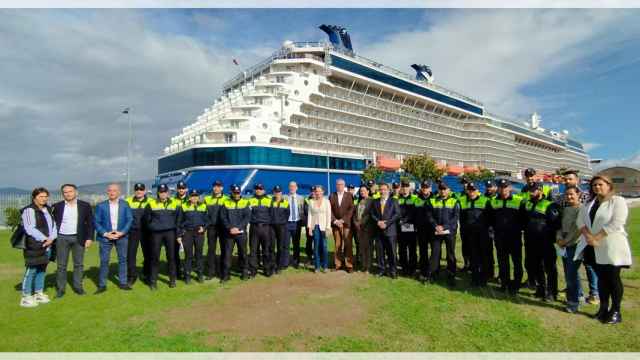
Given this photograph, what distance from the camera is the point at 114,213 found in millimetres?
6824

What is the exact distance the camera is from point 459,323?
4.71m

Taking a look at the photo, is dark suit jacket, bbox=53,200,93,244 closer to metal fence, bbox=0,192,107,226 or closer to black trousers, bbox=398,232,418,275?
black trousers, bbox=398,232,418,275

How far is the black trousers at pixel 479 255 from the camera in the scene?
656 cm

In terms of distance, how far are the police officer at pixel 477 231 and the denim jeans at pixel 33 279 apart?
23.1 ft

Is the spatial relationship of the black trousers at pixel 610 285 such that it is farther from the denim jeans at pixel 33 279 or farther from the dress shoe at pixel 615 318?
the denim jeans at pixel 33 279

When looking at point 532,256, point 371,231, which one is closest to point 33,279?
point 371,231

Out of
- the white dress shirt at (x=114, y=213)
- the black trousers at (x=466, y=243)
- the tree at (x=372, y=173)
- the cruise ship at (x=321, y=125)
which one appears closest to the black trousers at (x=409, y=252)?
the black trousers at (x=466, y=243)

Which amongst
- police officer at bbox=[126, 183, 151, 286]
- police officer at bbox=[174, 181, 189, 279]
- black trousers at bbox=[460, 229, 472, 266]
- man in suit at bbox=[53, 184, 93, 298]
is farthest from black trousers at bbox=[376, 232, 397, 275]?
man in suit at bbox=[53, 184, 93, 298]

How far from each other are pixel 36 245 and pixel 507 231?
7465 millimetres

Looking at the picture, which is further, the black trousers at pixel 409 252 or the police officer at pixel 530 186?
the black trousers at pixel 409 252

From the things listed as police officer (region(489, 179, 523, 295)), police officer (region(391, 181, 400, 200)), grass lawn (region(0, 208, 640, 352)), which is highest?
police officer (region(391, 181, 400, 200))

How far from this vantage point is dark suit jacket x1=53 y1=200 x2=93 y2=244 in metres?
6.42

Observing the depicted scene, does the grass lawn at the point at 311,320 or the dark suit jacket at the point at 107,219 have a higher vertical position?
the dark suit jacket at the point at 107,219

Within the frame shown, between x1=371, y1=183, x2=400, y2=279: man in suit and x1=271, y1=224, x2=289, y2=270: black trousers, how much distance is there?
194 centimetres
